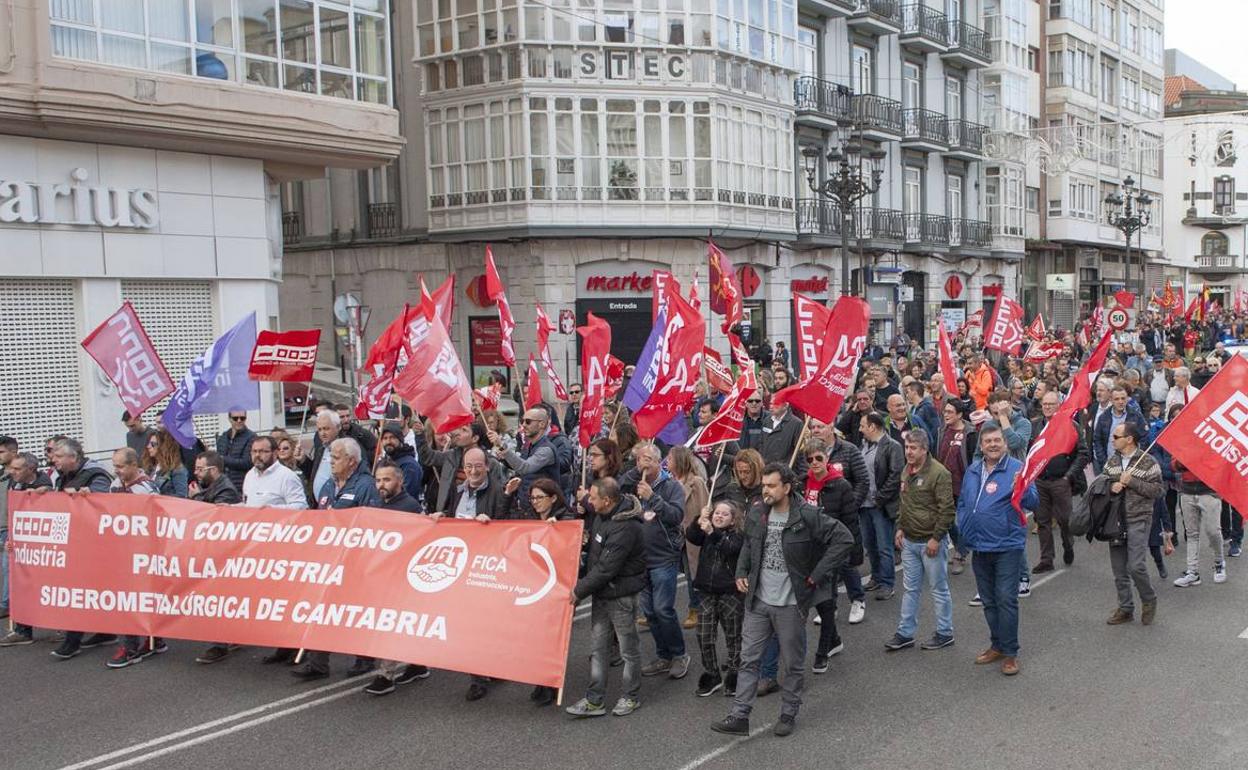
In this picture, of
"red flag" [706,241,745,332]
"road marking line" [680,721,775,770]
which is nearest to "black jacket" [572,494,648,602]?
"road marking line" [680,721,775,770]

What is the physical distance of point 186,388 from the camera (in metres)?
11.4

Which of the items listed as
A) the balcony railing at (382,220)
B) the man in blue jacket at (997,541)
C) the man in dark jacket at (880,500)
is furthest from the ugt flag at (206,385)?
the balcony railing at (382,220)

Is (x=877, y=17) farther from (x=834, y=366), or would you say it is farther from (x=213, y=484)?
(x=213, y=484)

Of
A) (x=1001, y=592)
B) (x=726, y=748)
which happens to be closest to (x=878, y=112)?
(x=1001, y=592)

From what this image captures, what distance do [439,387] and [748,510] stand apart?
128 inches

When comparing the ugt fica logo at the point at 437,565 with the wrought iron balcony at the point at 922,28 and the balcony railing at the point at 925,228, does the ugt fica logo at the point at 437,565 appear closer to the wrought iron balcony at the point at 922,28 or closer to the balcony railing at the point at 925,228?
the balcony railing at the point at 925,228

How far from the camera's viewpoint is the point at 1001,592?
324 inches

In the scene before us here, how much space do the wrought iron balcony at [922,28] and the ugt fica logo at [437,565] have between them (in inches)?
1375

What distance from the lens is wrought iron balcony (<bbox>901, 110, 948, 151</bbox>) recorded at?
3903cm

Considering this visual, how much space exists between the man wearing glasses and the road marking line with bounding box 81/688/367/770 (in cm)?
607

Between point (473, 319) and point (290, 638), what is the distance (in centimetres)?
2313

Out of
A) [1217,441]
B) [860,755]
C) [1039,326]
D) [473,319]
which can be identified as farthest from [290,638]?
[473,319]

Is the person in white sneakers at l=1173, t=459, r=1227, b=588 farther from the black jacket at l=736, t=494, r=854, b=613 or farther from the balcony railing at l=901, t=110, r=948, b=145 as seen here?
the balcony railing at l=901, t=110, r=948, b=145

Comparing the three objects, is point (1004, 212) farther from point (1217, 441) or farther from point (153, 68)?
point (1217, 441)
